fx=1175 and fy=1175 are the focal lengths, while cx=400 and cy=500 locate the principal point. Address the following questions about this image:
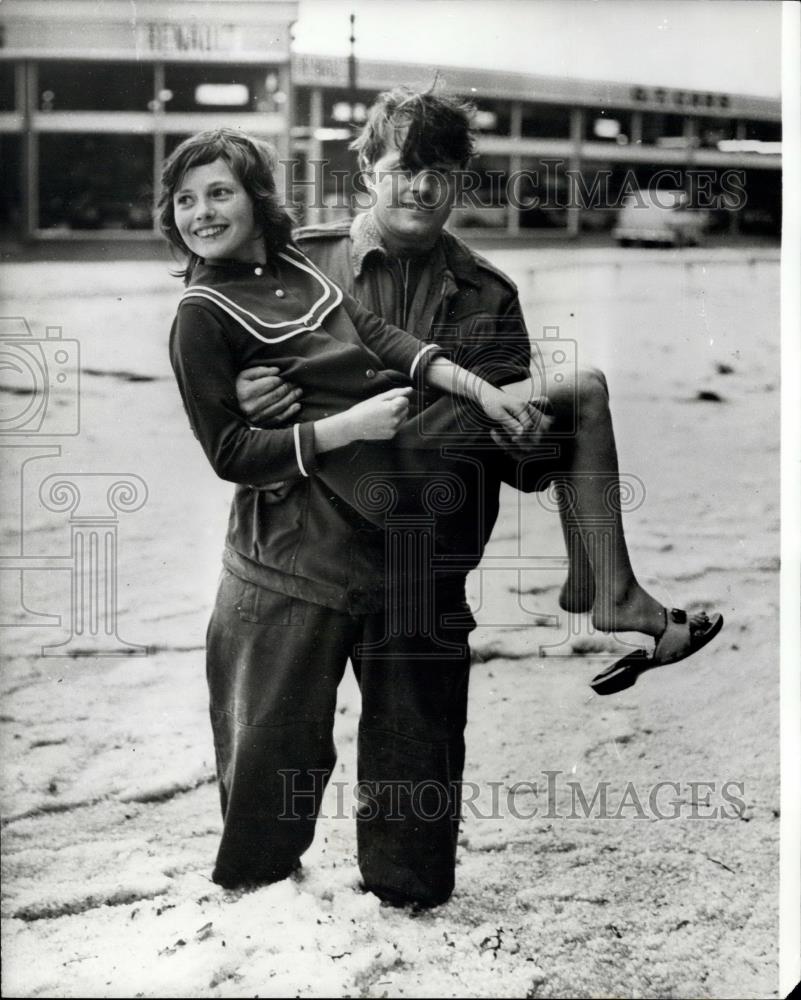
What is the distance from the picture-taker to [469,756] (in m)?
3.06

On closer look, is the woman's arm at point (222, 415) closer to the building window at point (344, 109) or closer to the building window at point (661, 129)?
the building window at point (344, 109)

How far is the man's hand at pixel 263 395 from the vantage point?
277 centimetres

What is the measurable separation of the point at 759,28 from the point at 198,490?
75.9 inches

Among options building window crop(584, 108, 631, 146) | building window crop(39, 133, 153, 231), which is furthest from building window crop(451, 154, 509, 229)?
building window crop(39, 133, 153, 231)

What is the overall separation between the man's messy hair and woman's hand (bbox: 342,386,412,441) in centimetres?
58

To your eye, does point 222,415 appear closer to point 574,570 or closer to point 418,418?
point 418,418

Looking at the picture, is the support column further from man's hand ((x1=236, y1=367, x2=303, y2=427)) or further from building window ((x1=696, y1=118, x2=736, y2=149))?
building window ((x1=696, y1=118, x2=736, y2=149))

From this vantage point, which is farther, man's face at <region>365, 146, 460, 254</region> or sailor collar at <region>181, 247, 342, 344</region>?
man's face at <region>365, 146, 460, 254</region>

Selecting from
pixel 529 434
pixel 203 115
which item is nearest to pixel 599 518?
pixel 529 434

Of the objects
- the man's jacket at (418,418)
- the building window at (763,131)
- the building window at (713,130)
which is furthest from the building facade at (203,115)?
the building window at (763,131)

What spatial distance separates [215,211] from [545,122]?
2.95ft

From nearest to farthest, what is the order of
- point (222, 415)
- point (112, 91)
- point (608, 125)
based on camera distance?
point (222, 415)
point (112, 91)
point (608, 125)

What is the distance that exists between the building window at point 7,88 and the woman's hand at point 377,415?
1203mm

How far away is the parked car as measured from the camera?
3.10 metres
